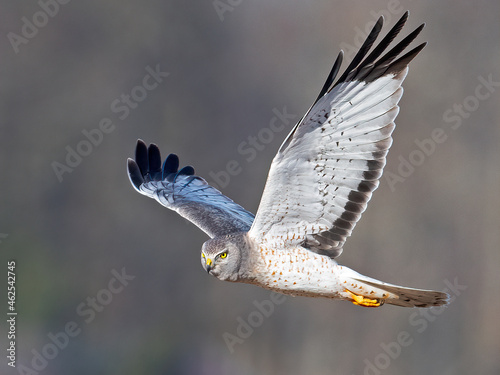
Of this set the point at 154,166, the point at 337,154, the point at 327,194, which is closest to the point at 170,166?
the point at 154,166

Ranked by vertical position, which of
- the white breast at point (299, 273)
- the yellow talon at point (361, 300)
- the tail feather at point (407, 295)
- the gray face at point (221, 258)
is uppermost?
the tail feather at point (407, 295)

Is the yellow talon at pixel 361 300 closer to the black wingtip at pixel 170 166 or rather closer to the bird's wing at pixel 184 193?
the bird's wing at pixel 184 193

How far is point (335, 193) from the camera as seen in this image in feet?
10.8

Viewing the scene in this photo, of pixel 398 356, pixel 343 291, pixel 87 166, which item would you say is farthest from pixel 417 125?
pixel 343 291

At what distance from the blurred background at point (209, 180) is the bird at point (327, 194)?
5.61 metres

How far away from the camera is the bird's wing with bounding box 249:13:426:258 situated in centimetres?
303

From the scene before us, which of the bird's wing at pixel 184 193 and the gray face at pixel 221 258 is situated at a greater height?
the bird's wing at pixel 184 193

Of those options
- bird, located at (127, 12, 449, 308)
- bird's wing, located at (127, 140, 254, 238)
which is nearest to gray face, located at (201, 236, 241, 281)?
bird, located at (127, 12, 449, 308)

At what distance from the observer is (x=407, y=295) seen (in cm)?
332

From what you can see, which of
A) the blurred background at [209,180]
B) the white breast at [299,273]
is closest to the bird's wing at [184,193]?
the white breast at [299,273]

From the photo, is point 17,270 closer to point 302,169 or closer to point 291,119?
point 291,119

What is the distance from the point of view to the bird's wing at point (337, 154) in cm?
303

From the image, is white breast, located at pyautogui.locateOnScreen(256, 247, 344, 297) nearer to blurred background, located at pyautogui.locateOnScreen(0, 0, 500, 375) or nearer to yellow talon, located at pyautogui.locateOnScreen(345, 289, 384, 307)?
yellow talon, located at pyautogui.locateOnScreen(345, 289, 384, 307)

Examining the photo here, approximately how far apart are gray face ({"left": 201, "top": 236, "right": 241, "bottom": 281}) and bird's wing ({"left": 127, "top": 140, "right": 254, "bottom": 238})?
53cm
